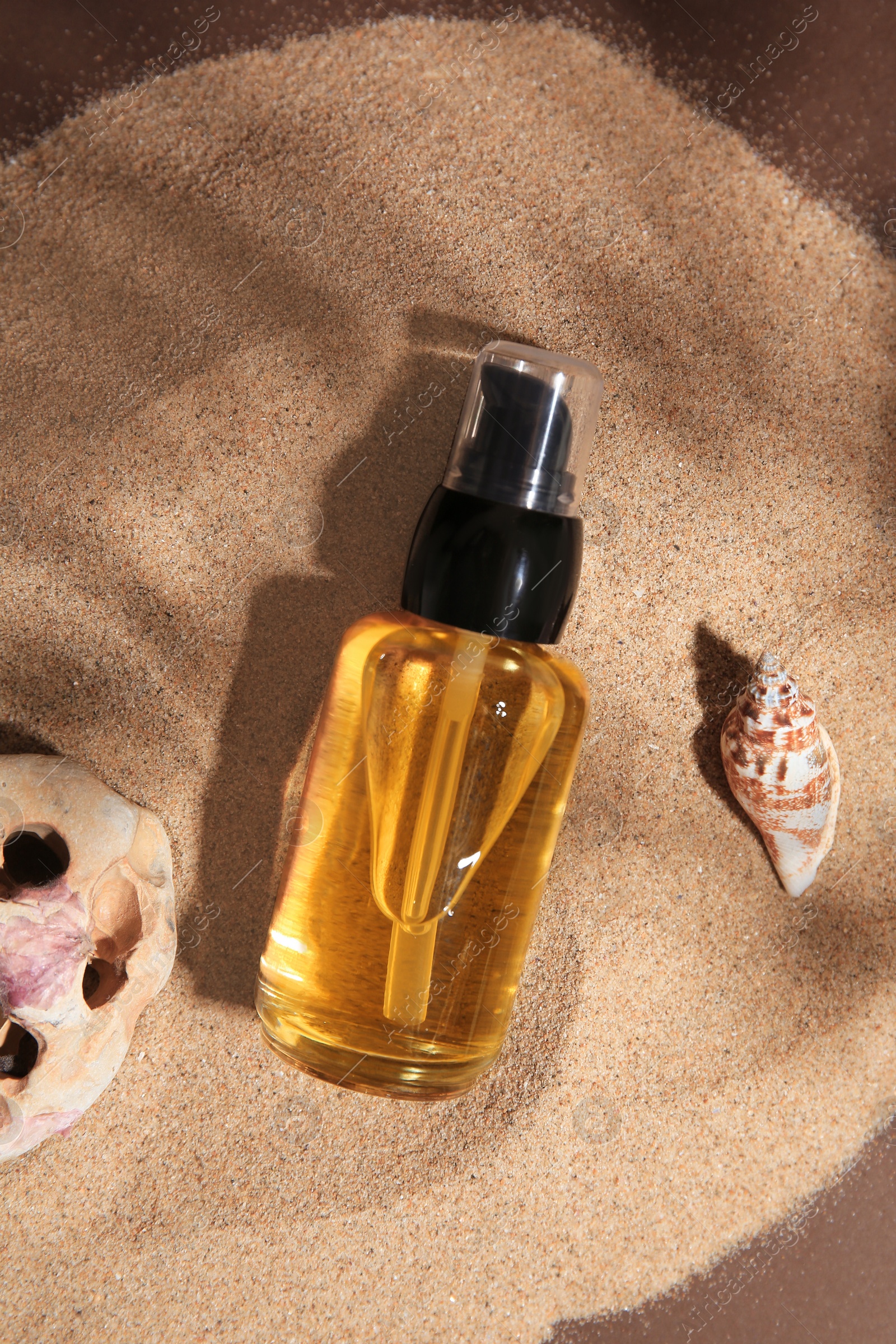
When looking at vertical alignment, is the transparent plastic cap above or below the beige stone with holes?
above

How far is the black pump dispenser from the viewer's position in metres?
0.67

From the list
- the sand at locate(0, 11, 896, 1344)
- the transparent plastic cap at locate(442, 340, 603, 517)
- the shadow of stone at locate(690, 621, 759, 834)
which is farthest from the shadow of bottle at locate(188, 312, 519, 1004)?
the shadow of stone at locate(690, 621, 759, 834)

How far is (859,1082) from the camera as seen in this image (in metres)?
0.96

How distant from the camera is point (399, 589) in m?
0.86

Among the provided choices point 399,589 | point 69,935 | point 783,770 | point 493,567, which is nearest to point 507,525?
point 493,567

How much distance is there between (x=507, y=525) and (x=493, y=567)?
4 centimetres

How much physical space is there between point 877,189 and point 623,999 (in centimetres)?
105

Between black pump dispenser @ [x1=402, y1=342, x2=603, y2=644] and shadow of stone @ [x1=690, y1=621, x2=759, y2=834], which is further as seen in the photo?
shadow of stone @ [x1=690, y1=621, x2=759, y2=834]

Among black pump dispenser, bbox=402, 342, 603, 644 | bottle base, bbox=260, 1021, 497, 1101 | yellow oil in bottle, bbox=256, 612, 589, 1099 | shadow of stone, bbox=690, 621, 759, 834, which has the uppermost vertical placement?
black pump dispenser, bbox=402, 342, 603, 644

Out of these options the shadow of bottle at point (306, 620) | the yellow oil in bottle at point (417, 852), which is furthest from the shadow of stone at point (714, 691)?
the shadow of bottle at point (306, 620)

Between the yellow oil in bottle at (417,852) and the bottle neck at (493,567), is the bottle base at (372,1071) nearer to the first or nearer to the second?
the yellow oil in bottle at (417,852)

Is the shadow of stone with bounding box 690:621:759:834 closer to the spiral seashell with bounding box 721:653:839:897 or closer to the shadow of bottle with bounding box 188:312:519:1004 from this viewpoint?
the spiral seashell with bounding box 721:653:839:897

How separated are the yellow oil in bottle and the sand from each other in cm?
12

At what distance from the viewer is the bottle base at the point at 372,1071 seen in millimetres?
747
